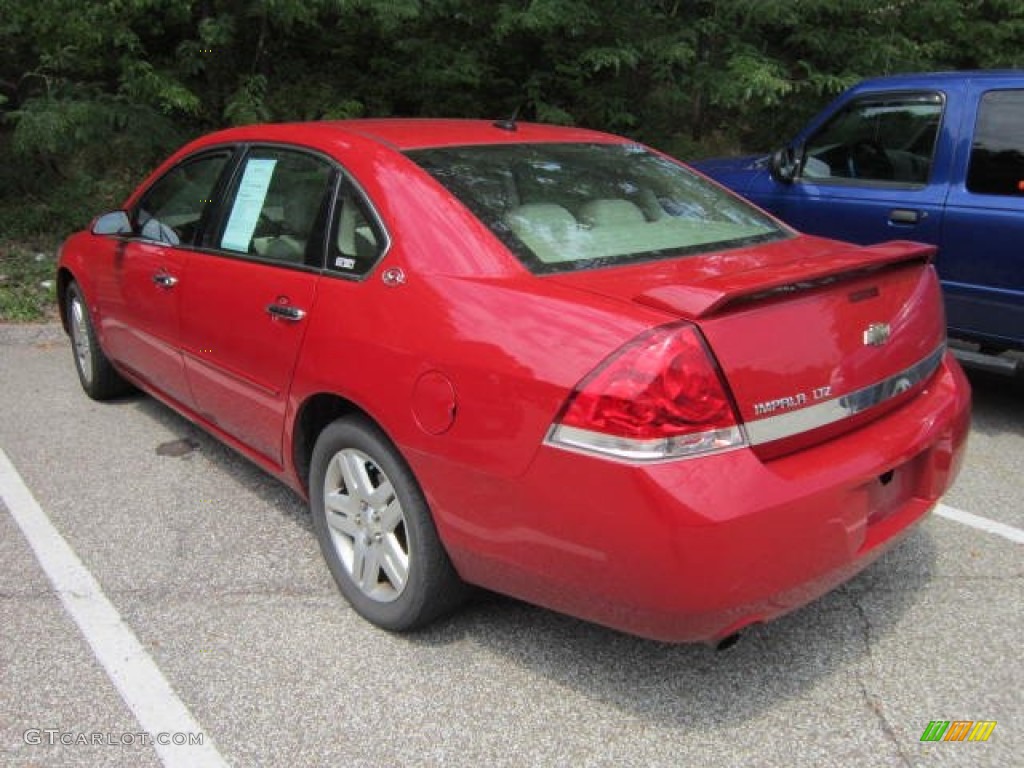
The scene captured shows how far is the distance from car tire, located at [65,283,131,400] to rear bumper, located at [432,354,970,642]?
3.26m

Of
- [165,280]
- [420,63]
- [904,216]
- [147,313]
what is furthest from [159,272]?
[420,63]

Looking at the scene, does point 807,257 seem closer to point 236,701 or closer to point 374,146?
point 374,146

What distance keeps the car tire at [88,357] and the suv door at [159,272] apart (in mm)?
414

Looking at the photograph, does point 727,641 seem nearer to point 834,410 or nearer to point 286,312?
point 834,410

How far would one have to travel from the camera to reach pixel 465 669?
2723mm

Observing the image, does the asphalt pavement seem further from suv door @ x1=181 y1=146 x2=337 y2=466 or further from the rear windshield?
the rear windshield

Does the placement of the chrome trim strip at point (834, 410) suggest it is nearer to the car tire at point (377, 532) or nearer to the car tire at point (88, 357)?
the car tire at point (377, 532)

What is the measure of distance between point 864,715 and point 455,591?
1.20m

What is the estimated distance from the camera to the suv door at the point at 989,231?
4.43 metres

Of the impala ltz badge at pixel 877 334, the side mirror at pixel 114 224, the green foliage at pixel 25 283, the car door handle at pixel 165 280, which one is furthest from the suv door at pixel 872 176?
the green foliage at pixel 25 283

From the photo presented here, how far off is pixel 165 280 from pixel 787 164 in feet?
11.5

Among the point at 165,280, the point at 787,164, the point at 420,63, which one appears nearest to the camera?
the point at 165,280

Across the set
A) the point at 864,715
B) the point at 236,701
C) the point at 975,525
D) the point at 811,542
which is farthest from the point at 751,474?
the point at 975,525

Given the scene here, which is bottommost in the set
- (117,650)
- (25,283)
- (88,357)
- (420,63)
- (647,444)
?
(25,283)
